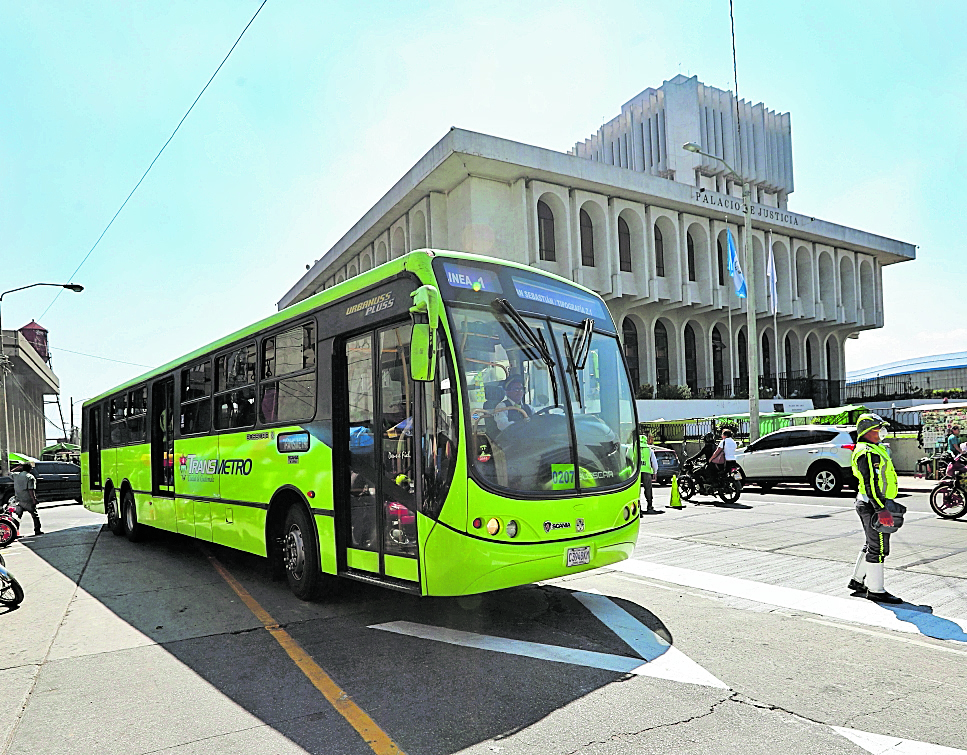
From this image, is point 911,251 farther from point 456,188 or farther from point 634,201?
point 456,188

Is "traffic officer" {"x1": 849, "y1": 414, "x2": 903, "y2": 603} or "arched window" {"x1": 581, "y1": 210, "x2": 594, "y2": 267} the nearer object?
"traffic officer" {"x1": 849, "y1": 414, "x2": 903, "y2": 603}

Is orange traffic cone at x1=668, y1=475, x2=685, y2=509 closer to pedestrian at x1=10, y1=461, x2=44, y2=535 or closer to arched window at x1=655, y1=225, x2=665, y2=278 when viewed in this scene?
pedestrian at x1=10, y1=461, x2=44, y2=535

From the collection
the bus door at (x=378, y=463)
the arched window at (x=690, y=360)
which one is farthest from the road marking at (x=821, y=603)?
the arched window at (x=690, y=360)

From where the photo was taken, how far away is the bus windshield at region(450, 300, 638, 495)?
19.6ft

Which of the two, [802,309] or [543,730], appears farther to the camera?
[802,309]

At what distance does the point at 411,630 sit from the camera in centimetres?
654

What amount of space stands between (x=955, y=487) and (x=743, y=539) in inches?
187

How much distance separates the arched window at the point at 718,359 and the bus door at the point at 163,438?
146 feet

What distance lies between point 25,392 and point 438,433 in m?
82.9

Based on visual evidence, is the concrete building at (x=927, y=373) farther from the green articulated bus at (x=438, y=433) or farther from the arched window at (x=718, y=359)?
the green articulated bus at (x=438, y=433)

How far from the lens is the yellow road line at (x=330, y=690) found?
419cm

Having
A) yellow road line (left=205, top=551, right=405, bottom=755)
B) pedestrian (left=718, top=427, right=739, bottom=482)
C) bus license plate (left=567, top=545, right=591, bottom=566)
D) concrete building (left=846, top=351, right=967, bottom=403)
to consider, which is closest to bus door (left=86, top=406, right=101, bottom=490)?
yellow road line (left=205, top=551, right=405, bottom=755)

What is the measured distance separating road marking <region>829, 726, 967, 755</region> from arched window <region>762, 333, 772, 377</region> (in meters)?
54.6

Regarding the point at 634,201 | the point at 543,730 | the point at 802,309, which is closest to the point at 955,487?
the point at 543,730
